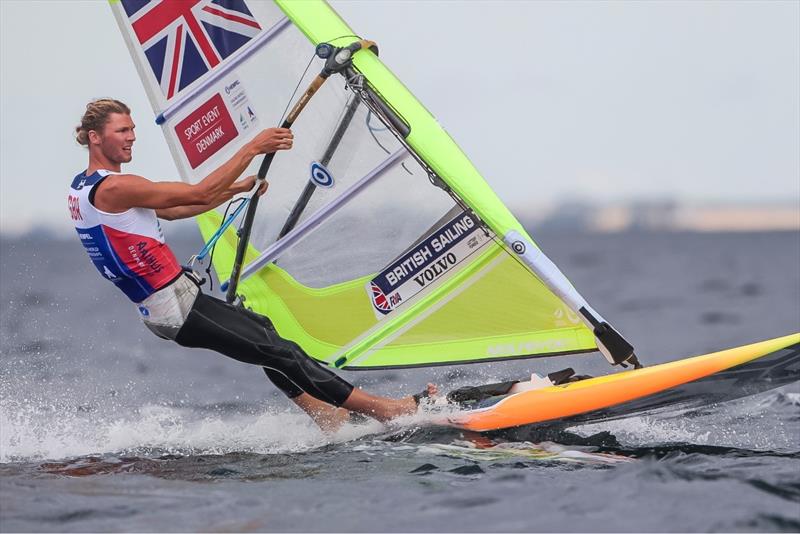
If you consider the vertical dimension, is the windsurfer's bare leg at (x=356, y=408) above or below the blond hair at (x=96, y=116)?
below

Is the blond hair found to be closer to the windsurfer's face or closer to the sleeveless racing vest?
the windsurfer's face

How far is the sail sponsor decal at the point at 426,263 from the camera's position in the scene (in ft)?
20.0

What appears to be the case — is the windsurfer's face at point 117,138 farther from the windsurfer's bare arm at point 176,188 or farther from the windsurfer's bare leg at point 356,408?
the windsurfer's bare leg at point 356,408

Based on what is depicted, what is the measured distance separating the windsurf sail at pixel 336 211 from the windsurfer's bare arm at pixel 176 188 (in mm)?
630

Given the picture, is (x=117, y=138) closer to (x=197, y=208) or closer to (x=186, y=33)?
(x=197, y=208)

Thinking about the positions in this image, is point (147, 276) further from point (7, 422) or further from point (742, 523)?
point (742, 523)

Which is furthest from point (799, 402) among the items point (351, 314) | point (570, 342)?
point (351, 314)

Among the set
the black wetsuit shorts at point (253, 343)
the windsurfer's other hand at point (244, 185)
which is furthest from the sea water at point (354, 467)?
the windsurfer's other hand at point (244, 185)

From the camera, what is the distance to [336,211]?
20.8ft

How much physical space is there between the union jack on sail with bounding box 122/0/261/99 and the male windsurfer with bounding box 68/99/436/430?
0.88 m

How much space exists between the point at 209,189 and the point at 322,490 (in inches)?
63.8


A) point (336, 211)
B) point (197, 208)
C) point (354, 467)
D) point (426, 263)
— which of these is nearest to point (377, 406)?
point (354, 467)

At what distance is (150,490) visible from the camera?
4.92m

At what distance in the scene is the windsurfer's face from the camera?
5512 mm
